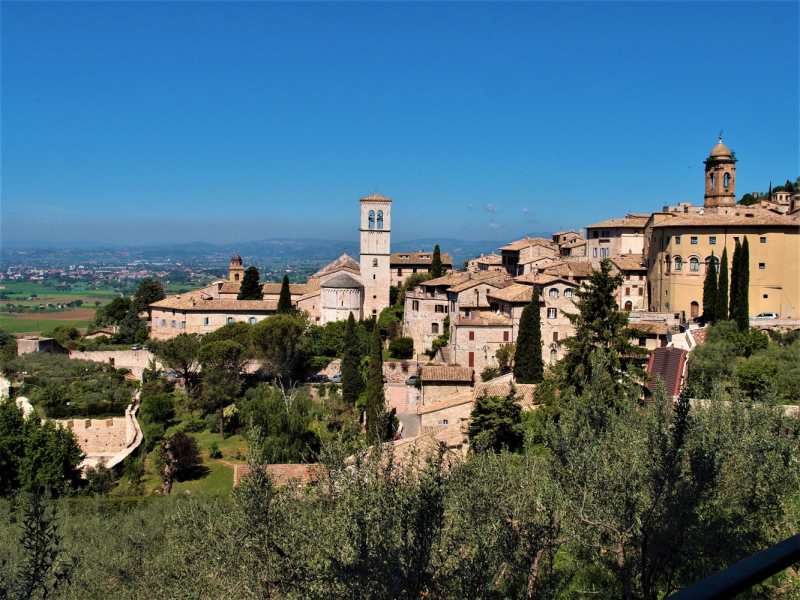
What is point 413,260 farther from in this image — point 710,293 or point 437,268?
point 710,293

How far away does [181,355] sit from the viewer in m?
35.5

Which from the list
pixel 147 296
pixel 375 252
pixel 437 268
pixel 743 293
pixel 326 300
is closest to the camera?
pixel 743 293

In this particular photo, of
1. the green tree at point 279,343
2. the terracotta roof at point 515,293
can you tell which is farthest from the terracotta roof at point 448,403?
the green tree at point 279,343

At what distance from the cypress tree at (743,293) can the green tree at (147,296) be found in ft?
138

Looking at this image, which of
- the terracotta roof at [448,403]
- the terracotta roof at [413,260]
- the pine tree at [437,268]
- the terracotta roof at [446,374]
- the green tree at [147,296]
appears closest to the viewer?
the terracotta roof at [448,403]

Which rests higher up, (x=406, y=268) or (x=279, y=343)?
(x=406, y=268)

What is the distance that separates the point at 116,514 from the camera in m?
19.8

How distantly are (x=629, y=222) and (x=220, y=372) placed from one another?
101ft

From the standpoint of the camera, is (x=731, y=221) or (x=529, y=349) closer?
(x=529, y=349)

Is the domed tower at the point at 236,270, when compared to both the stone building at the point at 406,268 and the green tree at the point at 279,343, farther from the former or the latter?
the green tree at the point at 279,343

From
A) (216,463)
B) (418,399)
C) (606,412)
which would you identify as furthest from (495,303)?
(606,412)

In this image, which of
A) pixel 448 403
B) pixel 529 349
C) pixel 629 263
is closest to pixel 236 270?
pixel 629 263

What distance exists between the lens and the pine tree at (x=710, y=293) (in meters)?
29.4

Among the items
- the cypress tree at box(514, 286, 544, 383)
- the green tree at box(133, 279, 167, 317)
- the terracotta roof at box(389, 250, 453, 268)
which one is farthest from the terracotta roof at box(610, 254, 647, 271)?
the green tree at box(133, 279, 167, 317)
